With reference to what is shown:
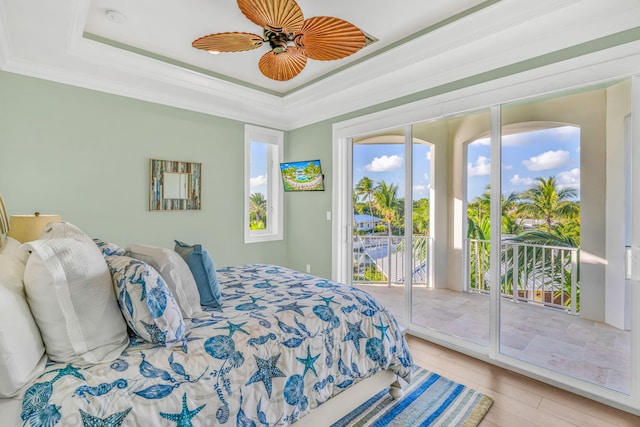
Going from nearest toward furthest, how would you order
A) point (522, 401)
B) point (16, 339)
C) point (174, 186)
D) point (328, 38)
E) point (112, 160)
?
point (16, 339) → point (328, 38) → point (522, 401) → point (112, 160) → point (174, 186)

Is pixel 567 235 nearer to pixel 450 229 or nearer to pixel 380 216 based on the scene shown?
pixel 450 229

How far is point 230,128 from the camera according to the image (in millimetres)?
3996

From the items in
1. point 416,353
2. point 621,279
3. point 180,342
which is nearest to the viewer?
point 180,342

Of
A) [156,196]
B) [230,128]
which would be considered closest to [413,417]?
[156,196]

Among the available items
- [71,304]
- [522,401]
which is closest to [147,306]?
[71,304]

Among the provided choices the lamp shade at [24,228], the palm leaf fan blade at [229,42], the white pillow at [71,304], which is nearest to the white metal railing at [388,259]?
the palm leaf fan blade at [229,42]

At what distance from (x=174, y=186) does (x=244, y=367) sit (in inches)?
107

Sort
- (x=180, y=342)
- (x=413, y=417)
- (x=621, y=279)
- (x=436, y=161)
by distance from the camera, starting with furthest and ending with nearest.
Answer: (x=436, y=161) < (x=621, y=279) < (x=413, y=417) < (x=180, y=342)

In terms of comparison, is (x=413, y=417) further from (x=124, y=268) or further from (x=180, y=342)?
(x=124, y=268)

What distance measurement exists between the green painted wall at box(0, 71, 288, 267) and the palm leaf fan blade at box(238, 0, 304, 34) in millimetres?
2110

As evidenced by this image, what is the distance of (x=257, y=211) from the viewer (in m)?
4.43

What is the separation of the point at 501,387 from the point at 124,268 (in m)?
2.59

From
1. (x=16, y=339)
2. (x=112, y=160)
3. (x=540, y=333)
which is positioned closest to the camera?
(x=16, y=339)

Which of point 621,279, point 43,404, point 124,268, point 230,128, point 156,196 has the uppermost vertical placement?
point 230,128
